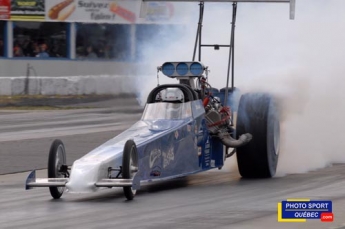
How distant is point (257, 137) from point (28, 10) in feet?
88.2

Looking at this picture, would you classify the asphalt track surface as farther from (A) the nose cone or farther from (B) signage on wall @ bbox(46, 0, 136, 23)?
(B) signage on wall @ bbox(46, 0, 136, 23)

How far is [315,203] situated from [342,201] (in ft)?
8.02

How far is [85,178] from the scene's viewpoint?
11.8 m

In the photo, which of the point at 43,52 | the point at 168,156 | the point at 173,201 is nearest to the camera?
the point at 173,201

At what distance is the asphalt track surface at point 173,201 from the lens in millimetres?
10578

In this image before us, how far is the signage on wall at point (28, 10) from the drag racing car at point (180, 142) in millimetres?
25102

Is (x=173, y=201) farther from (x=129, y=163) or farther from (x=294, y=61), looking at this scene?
→ (x=294, y=61)

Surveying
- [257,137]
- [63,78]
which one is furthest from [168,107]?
[63,78]

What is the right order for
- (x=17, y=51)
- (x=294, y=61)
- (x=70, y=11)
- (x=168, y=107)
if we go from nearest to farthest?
(x=168, y=107) < (x=294, y=61) < (x=17, y=51) < (x=70, y=11)

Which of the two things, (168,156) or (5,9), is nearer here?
(168,156)

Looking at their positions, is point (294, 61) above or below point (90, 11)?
below

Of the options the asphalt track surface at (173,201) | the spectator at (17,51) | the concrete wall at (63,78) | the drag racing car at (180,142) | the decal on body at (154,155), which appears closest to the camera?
the asphalt track surface at (173,201)

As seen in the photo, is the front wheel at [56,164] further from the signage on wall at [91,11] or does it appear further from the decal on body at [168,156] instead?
the signage on wall at [91,11]

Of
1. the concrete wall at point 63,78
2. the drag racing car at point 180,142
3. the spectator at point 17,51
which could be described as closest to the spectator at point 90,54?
the concrete wall at point 63,78
